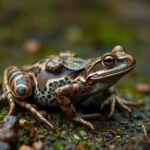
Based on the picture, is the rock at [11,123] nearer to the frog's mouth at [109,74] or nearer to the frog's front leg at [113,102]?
the frog's mouth at [109,74]

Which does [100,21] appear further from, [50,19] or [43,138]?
[43,138]

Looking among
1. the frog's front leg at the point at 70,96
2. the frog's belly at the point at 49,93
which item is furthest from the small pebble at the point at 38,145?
the frog's belly at the point at 49,93

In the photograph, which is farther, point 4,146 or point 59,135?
point 59,135

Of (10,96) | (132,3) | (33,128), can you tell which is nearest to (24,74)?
(10,96)

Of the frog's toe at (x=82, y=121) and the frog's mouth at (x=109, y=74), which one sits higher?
the frog's mouth at (x=109, y=74)

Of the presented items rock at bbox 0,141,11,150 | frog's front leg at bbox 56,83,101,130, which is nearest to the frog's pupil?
frog's front leg at bbox 56,83,101,130

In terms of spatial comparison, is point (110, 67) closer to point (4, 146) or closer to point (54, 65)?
point (54, 65)

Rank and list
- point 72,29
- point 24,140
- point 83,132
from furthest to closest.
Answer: point 72,29, point 83,132, point 24,140

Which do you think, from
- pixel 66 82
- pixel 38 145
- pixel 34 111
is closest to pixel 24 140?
pixel 38 145
